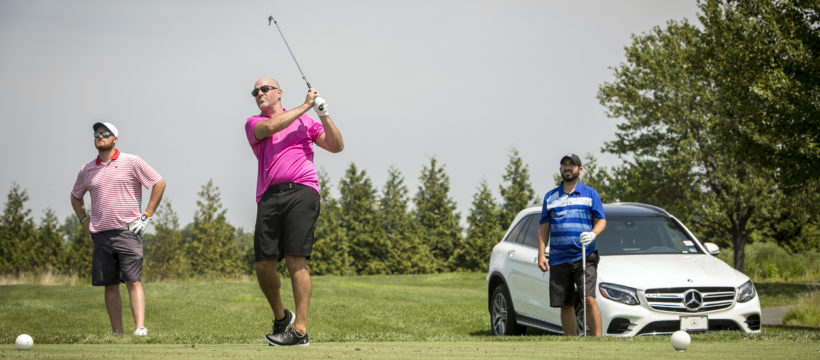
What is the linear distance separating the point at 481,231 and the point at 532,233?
40.0 metres

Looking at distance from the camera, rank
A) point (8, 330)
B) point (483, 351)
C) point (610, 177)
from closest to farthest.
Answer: point (483, 351)
point (8, 330)
point (610, 177)

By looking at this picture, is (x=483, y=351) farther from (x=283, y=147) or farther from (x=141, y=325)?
(x=141, y=325)

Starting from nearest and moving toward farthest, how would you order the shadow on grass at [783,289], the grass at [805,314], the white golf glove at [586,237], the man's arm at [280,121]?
1. the man's arm at [280,121]
2. the white golf glove at [586,237]
3. the grass at [805,314]
4. the shadow on grass at [783,289]

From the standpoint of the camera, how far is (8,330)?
13969 mm

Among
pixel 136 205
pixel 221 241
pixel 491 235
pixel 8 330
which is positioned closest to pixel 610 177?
pixel 491 235

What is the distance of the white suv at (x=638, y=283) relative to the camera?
9.23m

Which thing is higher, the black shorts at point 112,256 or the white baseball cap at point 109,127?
the white baseball cap at point 109,127

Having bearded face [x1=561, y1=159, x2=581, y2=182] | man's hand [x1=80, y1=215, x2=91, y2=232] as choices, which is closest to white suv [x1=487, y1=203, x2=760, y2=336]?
bearded face [x1=561, y1=159, x2=581, y2=182]

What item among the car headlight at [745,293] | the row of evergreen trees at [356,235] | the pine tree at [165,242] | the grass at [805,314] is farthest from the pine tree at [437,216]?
the car headlight at [745,293]

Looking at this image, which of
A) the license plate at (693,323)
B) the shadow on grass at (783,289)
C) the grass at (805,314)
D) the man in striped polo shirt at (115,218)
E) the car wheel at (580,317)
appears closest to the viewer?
the man in striped polo shirt at (115,218)

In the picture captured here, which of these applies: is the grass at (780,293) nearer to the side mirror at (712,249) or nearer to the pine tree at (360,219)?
the side mirror at (712,249)

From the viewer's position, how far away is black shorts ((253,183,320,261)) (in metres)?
6.56

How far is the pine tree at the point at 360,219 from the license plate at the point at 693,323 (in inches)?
1668

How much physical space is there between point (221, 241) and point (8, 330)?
37138mm
